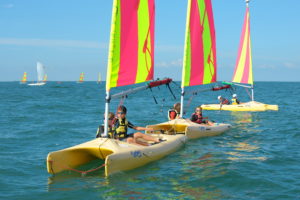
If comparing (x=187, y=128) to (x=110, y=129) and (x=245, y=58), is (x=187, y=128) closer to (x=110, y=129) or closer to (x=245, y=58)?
(x=110, y=129)

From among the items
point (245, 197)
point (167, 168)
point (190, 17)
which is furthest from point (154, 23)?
point (245, 197)

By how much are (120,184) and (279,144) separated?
27.6ft

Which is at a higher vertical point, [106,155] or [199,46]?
[199,46]

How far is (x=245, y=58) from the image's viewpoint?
32750mm

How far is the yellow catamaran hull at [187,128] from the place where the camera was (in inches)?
587

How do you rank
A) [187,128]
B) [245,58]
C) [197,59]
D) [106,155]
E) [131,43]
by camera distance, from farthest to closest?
[245,58] → [197,59] → [187,128] → [131,43] → [106,155]

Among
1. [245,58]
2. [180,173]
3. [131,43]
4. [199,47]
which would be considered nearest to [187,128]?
[180,173]

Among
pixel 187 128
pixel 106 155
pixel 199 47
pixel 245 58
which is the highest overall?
pixel 245 58

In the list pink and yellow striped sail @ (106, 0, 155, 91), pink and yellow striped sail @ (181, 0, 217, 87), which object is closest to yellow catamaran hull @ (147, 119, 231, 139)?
pink and yellow striped sail @ (106, 0, 155, 91)

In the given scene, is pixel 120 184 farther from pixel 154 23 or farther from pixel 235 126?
pixel 235 126

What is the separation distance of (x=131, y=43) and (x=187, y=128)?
4.70 m

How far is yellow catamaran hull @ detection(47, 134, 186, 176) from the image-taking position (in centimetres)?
952

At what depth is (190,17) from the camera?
17.0 metres

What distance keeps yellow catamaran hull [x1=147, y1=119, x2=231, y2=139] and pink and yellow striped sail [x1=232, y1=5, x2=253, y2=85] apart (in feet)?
56.1
